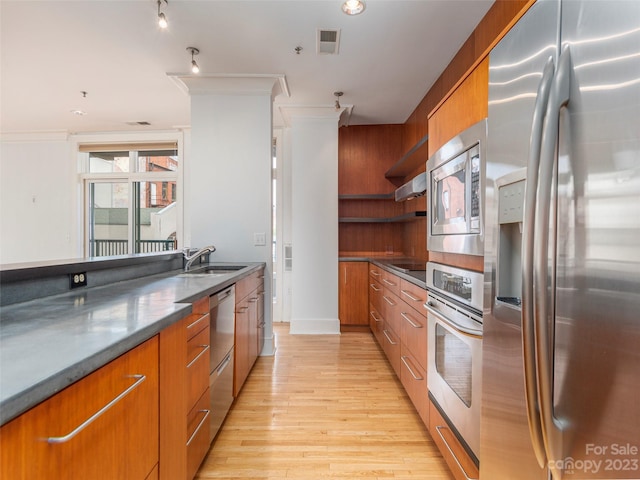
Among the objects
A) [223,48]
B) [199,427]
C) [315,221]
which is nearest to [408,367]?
[199,427]

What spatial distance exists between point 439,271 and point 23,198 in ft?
22.1

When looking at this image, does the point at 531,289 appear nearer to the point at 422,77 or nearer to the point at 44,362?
the point at 44,362

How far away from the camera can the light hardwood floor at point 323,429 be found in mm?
1621

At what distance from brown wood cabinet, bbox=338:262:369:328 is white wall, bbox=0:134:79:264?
4.69 metres

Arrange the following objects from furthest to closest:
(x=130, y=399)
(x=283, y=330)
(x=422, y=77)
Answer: (x=283, y=330) → (x=422, y=77) → (x=130, y=399)

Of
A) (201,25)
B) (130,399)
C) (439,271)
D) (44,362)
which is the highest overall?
(201,25)

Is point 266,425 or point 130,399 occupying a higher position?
point 130,399

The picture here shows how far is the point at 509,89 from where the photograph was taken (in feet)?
2.98

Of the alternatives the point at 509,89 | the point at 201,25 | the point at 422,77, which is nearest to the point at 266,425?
the point at 509,89

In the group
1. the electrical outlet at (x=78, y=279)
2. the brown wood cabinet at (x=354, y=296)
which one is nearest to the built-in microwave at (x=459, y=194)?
the electrical outlet at (x=78, y=279)

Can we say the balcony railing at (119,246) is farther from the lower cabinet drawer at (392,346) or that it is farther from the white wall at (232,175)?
the lower cabinet drawer at (392,346)

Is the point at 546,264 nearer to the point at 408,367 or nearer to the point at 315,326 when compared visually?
the point at 408,367

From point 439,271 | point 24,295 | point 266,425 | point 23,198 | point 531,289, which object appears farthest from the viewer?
point 23,198

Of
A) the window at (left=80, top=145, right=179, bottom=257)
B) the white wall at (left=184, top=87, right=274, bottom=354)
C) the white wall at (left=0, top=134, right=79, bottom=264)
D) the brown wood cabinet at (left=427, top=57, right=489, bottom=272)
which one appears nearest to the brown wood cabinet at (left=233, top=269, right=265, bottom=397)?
the white wall at (left=184, top=87, right=274, bottom=354)
